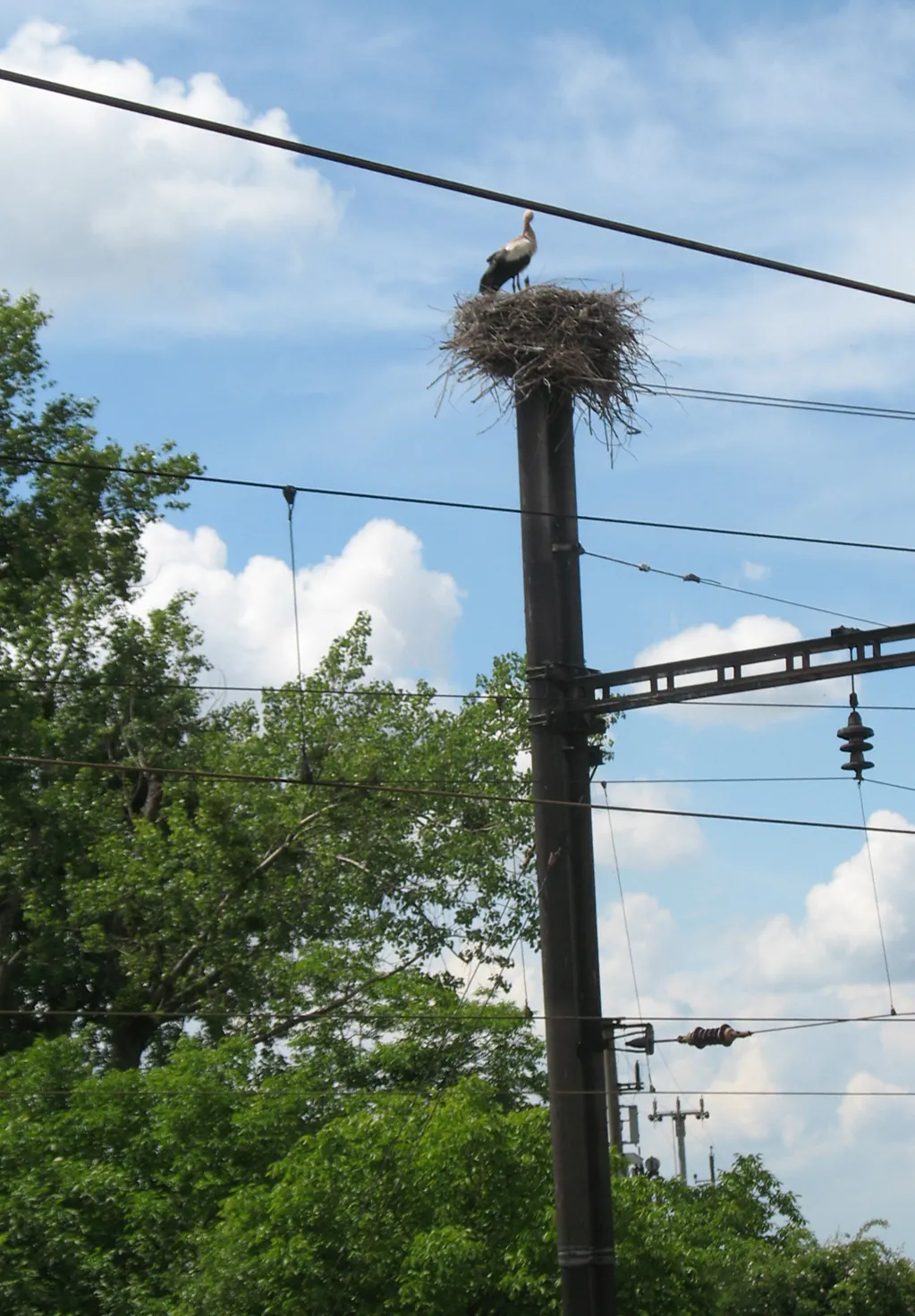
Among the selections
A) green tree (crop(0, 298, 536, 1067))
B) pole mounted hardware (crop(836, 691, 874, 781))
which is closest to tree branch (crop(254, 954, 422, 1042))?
green tree (crop(0, 298, 536, 1067))

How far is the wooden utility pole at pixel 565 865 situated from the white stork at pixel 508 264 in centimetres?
133

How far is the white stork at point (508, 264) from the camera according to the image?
1392 centimetres

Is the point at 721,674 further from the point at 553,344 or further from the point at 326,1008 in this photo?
the point at 326,1008

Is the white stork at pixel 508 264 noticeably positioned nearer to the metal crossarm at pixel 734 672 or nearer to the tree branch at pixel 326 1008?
the metal crossarm at pixel 734 672

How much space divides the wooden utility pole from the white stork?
1330mm

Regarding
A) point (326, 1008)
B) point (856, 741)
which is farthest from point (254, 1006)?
point (856, 741)

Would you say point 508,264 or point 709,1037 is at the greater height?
point 508,264

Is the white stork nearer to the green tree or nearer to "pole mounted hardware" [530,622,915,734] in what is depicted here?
"pole mounted hardware" [530,622,915,734]

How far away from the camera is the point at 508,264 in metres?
13.9

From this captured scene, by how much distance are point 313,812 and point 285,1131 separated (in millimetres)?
8099

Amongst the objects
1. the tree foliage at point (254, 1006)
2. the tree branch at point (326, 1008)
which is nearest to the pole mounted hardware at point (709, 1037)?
the tree foliage at point (254, 1006)

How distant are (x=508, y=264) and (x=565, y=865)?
5.05 m

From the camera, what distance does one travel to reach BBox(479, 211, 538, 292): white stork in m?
13.9

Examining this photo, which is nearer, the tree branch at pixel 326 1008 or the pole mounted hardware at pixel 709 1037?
the pole mounted hardware at pixel 709 1037
